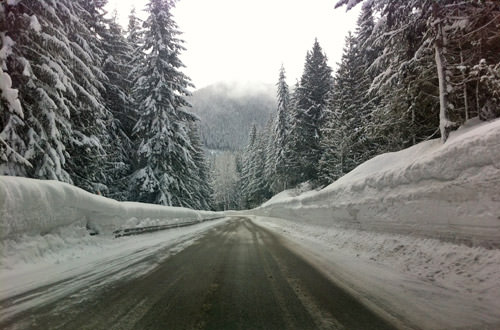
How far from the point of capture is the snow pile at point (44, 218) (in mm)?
6203

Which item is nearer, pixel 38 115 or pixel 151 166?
pixel 38 115

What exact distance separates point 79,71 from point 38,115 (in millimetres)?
3560

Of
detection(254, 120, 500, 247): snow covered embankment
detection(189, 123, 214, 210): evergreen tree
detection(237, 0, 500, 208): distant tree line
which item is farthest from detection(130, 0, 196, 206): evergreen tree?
detection(189, 123, 214, 210): evergreen tree

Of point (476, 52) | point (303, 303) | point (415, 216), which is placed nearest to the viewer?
point (303, 303)

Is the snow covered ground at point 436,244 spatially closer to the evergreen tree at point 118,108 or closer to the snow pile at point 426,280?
the snow pile at point 426,280

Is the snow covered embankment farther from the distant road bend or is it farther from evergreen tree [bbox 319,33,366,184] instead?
evergreen tree [bbox 319,33,366,184]

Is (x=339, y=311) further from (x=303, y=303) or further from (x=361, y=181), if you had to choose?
(x=361, y=181)

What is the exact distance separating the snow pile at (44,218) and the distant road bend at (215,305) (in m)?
2.89

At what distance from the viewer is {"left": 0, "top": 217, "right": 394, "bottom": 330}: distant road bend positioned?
326 cm

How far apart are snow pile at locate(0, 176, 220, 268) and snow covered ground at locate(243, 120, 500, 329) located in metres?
6.06

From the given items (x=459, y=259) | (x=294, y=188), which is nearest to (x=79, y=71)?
(x=459, y=259)

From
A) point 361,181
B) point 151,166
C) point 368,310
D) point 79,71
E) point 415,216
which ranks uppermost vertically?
point 79,71

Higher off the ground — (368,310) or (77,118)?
(77,118)

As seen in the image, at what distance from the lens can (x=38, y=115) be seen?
12219 millimetres
